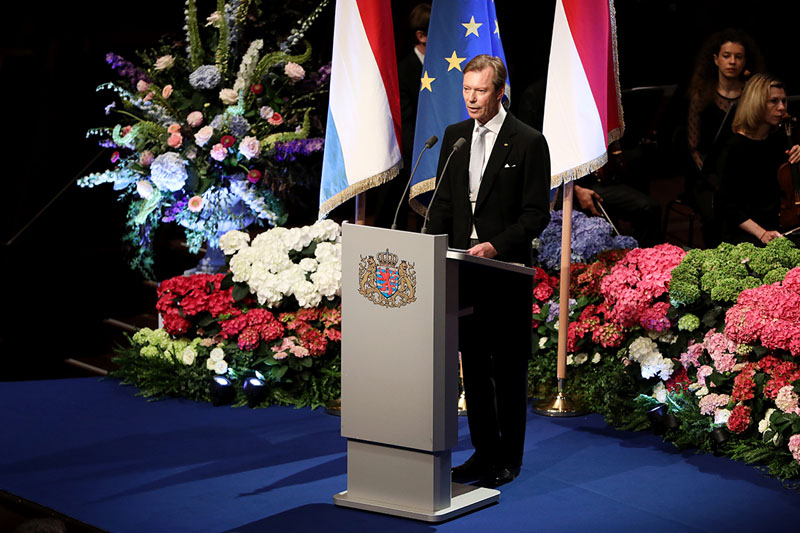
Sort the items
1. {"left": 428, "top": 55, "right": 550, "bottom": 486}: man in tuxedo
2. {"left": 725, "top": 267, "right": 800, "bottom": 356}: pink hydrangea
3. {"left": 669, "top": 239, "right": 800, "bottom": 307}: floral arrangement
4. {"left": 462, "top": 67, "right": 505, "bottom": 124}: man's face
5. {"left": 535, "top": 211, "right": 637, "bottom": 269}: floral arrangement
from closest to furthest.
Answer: {"left": 462, "top": 67, "right": 505, "bottom": 124}: man's face → {"left": 428, "top": 55, "right": 550, "bottom": 486}: man in tuxedo → {"left": 725, "top": 267, "right": 800, "bottom": 356}: pink hydrangea → {"left": 669, "top": 239, "right": 800, "bottom": 307}: floral arrangement → {"left": 535, "top": 211, "right": 637, "bottom": 269}: floral arrangement

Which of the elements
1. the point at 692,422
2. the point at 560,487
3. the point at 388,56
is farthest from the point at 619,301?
the point at 388,56

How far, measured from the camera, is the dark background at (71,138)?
7.50 metres

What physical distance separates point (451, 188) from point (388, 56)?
50.2 inches

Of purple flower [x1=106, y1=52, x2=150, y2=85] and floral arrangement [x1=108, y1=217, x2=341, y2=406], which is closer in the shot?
floral arrangement [x1=108, y1=217, x2=341, y2=406]

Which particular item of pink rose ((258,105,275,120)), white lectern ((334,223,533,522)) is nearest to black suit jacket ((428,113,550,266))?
white lectern ((334,223,533,522))

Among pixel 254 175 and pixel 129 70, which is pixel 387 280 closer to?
pixel 254 175

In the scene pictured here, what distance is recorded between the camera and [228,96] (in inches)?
233

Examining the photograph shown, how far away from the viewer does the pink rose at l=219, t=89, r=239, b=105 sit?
5.92 metres

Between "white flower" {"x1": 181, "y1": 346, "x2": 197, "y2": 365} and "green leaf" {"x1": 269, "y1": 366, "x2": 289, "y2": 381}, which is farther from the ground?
"white flower" {"x1": 181, "y1": 346, "x2": 197, "y2": 365}

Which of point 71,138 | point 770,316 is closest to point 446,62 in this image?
point 770,316

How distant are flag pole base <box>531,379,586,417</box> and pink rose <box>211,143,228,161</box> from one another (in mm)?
2113

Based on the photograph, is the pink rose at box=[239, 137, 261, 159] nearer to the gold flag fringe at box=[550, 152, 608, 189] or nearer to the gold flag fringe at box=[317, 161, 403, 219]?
the gold flag fringe at box=[317, 161, 403, 219]

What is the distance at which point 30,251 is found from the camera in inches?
305

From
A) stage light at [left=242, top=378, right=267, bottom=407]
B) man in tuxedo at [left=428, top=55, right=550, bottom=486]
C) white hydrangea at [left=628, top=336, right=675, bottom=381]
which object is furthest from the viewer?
stage light at [left=242, top=378, right=267, bottom=407]
